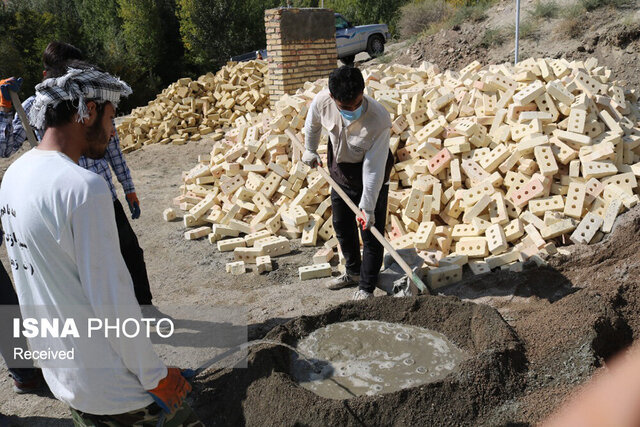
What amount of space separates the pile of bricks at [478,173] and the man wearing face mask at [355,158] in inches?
27.1

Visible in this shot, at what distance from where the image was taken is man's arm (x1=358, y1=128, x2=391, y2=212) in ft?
13.6

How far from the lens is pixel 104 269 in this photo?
5.34 ft

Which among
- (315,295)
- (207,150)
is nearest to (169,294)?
(315,295)

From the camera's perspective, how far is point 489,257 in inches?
203

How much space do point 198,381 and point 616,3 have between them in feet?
42.3

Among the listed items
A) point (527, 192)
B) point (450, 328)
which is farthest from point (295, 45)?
point (450, 328)

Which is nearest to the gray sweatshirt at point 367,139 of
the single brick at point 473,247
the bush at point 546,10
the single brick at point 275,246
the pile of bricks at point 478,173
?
the pile of bricks at point 478,173

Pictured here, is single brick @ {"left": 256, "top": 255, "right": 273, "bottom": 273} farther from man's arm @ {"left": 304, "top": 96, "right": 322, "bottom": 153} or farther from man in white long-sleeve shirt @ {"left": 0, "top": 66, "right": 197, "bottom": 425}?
man in white long-sleeve shirt @ {"left": 0, "top": 66, "right": 197, "bottom": 425}

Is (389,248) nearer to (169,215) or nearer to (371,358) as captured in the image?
(371,358)

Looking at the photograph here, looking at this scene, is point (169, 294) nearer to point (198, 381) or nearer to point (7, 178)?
point (198, 381)

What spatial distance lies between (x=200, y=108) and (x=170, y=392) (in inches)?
435

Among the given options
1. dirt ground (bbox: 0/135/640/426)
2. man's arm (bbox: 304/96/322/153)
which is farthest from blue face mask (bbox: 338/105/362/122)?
dirt ground (bbox: 0/135/640/426)

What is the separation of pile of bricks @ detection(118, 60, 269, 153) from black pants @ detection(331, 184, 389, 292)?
22.9 feet

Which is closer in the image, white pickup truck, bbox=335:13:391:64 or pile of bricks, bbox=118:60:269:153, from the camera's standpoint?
pile of bricks, bbox=118:60:269:153
